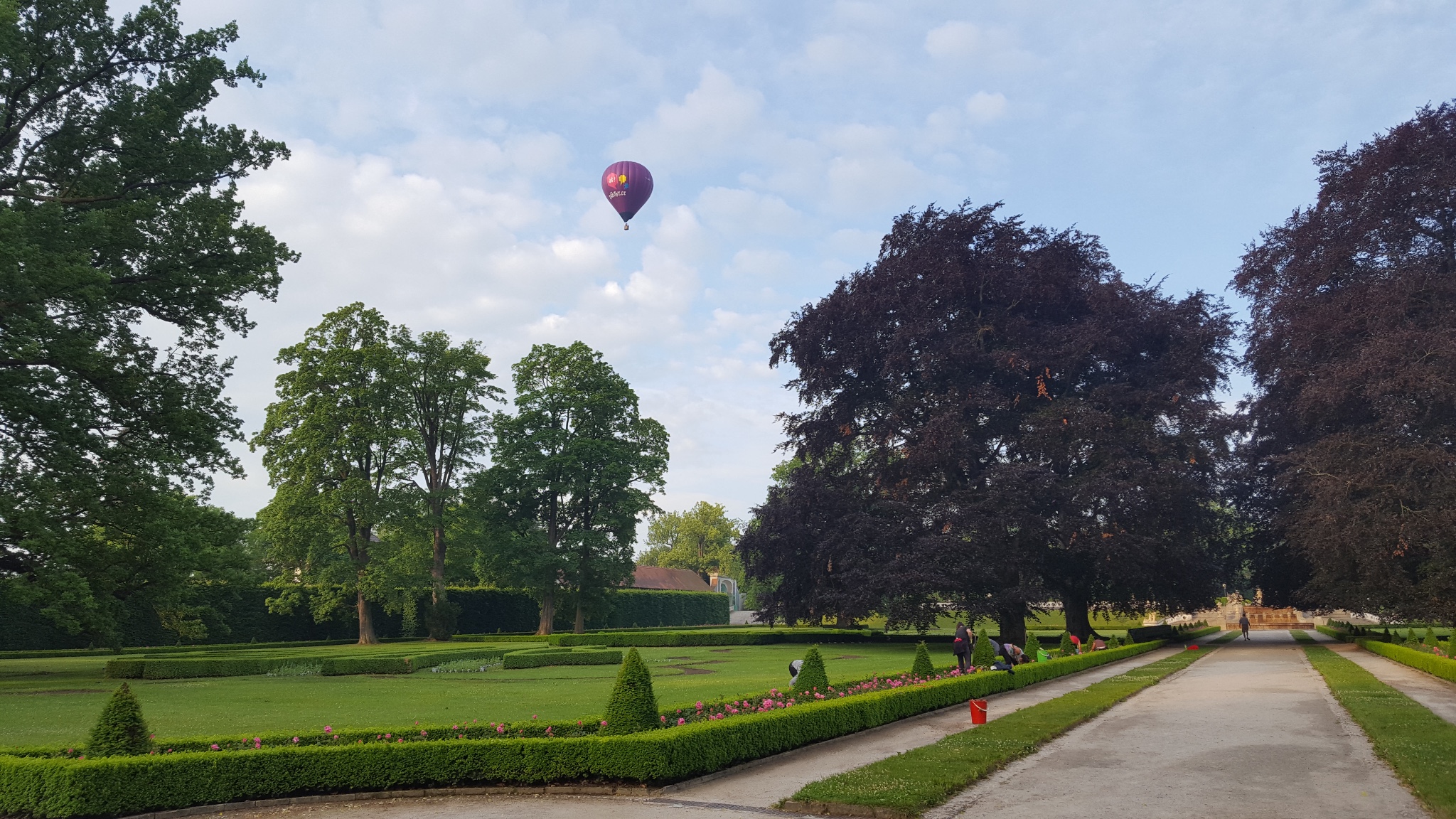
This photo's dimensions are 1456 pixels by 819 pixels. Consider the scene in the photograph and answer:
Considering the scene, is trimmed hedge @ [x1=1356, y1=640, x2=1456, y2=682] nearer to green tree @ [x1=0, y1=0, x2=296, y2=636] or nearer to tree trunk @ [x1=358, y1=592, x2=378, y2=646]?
green tree @ [x1=0, y1=0, x2=296, y2=636]

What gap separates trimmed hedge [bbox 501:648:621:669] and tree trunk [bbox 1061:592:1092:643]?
67.6 feet

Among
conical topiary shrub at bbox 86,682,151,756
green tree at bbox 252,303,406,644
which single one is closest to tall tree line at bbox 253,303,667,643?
green tree at bbox 252,303,406,644

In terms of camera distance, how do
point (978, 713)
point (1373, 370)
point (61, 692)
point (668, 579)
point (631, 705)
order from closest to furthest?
point (631, 705)
point (978, 713)
point (61, 692)
point (1373, 370)
point (668, 579)

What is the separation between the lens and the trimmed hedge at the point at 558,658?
30.7 metres

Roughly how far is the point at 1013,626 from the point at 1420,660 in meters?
15.5

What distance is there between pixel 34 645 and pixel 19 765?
36.3 m

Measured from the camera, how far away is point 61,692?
2203 centimetres

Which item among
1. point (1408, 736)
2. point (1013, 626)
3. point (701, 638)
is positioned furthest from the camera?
point (701, 638)

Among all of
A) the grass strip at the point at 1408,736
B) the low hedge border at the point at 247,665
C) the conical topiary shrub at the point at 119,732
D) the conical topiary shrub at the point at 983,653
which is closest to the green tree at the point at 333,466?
the low hedge border at the point at 247,665

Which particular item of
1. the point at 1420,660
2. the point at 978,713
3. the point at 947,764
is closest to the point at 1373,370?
the point at 1420,660

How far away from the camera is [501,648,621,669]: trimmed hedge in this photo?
3073 cm

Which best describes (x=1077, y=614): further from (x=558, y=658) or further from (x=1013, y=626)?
(x=558, y=658)

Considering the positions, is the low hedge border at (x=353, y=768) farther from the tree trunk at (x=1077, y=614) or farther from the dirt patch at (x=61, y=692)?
the tree trunk at (x=1077, y=614)

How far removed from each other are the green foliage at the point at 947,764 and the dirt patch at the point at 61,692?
1979 cm
